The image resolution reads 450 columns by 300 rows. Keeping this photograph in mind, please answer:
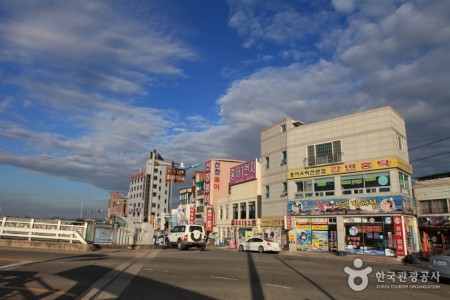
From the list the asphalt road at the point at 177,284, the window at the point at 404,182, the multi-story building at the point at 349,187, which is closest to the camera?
the asphalt road at the point at 177,284

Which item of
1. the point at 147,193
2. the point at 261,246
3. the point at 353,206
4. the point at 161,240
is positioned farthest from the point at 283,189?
the point at 147,193

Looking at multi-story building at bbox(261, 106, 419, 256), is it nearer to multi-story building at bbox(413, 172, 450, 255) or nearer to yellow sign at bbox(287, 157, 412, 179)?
yellow sign at bbox(287, 157, 412, 179)

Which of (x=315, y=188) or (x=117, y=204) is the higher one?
(x=117, y=204)

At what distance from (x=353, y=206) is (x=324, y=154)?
19.5ft

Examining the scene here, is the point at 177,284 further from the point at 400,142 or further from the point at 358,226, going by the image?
the point at 400,142

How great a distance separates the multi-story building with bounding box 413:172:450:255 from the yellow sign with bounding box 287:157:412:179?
5.90 metres

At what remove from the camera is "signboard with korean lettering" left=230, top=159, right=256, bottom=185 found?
149 ft

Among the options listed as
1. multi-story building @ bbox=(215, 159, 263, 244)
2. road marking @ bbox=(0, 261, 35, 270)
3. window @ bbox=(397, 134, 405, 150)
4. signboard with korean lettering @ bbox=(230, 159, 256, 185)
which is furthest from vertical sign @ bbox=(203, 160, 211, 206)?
road marking @ bbox=(0, 261, 35, 270)

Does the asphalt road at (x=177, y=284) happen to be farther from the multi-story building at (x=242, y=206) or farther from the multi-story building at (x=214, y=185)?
the multi-story building at (x=214, y=185)

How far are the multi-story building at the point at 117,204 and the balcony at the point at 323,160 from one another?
4753 inches

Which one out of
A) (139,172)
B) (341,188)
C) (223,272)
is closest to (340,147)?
(341,188)

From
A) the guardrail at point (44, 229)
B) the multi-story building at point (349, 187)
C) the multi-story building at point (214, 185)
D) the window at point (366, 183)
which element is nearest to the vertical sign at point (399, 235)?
A: the multi-story building at point (349, 187)

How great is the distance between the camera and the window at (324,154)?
1318 inches

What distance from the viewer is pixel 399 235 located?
27.7 meters
